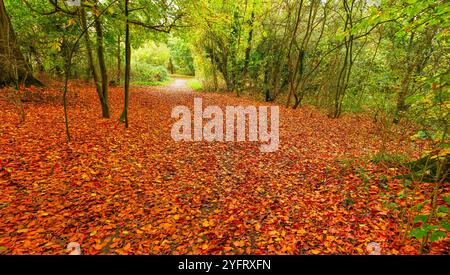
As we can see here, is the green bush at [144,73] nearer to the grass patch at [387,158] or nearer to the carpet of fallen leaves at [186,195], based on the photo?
the carpet of fallen leaves at [186,195]

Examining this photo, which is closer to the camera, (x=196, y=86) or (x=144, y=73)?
(x=196, y=86)

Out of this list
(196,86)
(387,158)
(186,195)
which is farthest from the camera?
(196,86)

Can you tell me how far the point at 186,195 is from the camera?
15.7 feet

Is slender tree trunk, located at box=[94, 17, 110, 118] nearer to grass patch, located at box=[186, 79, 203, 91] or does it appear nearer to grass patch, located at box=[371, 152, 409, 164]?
grass patch, located at box=[371, 152, 409, 164]

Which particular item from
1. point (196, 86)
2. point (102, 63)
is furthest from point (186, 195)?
point (196, 86)

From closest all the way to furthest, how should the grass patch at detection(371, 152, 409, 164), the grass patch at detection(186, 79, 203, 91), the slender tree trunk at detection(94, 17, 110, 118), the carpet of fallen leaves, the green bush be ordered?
the carpet of fallen leaves
the grass patch at detection(371, 152, 409, 164)
the slender tree trunk at detection(94, 17, 110, 118)
the grass patch at detection(186, 79, 203, 91)
the green bush

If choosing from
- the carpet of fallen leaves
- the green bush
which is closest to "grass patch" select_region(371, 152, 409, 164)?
the carpet of fallen leaves

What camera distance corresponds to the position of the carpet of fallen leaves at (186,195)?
3379mm

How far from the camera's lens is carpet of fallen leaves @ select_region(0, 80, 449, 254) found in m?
3.38

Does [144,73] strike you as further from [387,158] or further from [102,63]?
[387,158]

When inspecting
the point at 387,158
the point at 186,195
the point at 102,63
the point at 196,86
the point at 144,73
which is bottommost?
the point at 186,195

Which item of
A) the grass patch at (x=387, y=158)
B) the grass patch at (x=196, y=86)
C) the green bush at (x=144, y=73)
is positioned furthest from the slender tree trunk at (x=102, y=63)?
the green bush at (x=144, y=73)

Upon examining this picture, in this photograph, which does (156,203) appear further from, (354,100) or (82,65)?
(82,65)

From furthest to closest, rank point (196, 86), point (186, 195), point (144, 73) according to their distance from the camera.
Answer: point (144, 73) < point (196, 86) < point (186, 195)
